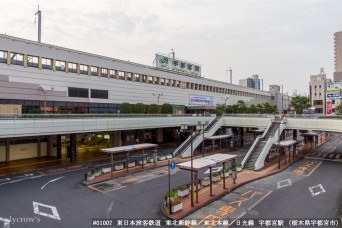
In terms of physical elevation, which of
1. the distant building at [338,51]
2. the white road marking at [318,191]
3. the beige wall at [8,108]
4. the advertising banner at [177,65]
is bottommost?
the white road marking at [318,191]

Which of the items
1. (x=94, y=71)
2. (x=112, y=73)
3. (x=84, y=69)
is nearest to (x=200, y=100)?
(x=112, y=73)

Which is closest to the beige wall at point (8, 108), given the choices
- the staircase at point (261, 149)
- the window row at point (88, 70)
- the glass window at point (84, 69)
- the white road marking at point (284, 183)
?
the window row at point (88, 70)

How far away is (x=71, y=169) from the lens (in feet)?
114

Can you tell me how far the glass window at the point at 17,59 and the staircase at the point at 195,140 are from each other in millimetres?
28660

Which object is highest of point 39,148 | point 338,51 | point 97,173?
point 338,51

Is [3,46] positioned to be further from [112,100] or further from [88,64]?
[112,100]

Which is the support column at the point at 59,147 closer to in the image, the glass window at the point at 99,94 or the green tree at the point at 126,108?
the glass window at the point at 99,94

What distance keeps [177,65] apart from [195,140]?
1082 inches

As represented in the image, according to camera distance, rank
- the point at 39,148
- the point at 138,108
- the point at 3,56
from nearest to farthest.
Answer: the point at 3,56, the point at 39,148, the point at 138,108

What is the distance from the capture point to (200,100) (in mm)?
77250

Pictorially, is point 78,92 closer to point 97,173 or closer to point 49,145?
point 49,145

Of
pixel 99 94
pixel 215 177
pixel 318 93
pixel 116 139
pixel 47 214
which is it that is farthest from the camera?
pixel 318 93

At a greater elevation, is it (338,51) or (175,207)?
(338,51)

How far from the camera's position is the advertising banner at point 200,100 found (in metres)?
74.2
